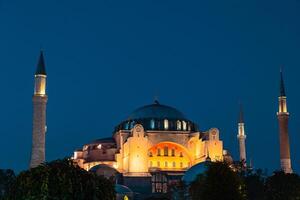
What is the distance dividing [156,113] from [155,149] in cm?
→ 533

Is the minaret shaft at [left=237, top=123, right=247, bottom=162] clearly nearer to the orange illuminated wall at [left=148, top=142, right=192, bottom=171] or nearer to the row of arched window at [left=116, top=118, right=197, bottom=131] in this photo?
the row of arched window at [left=116, top=118, right=197, bottom=131]

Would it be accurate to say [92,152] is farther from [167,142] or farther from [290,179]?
[290,179]

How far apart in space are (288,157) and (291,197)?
2194 cm

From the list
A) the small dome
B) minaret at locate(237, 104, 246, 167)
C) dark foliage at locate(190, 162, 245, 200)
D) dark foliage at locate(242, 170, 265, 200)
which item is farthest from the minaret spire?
dark foliage at locate(190, 162, 245, 200)

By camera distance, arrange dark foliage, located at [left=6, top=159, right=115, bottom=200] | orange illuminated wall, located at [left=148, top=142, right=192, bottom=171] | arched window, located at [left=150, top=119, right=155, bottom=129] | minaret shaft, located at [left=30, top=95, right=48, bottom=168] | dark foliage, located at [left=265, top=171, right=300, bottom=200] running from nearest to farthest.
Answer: dark foliage, located at [left=6, top=159, right=115, bottom=200] → dark foliage, located at [left=265, top=171, right=300, bottom=200] → minaret shaft, located at [left=30, top=95, right=48, bottom=168] → orange illuminated wall, located at [left=148, top=142, right=192, bottom=171] → arched window, located at [left=150, top=119, right=155, bottom=129]

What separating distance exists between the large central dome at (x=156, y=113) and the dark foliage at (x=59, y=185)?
172 ft

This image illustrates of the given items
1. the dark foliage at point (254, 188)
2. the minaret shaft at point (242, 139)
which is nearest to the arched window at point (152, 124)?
the minaret shaft at point (242, 139)

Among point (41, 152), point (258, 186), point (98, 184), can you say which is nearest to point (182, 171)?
point (41, 152)

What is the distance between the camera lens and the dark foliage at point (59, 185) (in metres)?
16.8

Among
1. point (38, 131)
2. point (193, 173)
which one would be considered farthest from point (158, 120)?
point (38, 131)

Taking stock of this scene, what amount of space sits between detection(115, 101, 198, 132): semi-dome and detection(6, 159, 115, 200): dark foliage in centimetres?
5081

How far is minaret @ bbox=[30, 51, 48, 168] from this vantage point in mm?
55562

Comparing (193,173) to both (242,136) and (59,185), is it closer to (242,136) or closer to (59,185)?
(242,136)

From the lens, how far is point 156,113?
70938 millimetres
